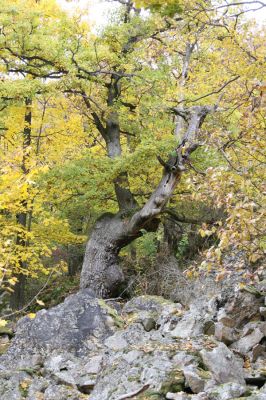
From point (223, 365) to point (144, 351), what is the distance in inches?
57.8

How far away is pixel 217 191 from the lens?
5434mm

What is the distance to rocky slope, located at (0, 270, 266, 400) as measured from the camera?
5176 millimetres

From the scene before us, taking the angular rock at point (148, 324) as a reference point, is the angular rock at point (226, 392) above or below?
above

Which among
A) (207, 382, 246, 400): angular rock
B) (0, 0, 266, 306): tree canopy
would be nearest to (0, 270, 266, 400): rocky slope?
(207, 382, 246, 400): angular rock

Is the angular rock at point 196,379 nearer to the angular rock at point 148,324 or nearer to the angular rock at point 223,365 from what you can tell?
the angular rock at point 223,365

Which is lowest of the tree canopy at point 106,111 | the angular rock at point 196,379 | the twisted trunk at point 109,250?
the angular rock at point 196,379

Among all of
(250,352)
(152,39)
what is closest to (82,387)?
(250,352)

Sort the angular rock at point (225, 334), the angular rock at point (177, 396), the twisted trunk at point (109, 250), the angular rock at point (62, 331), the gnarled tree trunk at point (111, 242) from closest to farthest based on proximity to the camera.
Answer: the angular rock at point (177, 396) < the angular rock at point (225, 334) < the angular rock at point (62, 331) < the gnarled tree trunk at point (111, 242) < the twisted trunk at point (109, 250)

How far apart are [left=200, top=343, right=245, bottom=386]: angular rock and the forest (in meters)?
0.02

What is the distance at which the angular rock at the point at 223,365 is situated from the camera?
16.9 ft

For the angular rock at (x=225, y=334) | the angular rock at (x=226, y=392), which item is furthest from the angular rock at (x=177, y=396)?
the angular rock at (x=225, y=334)

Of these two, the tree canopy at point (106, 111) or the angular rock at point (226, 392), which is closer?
the angular rock at point (226, 392)

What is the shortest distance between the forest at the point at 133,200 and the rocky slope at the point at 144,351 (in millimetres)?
24

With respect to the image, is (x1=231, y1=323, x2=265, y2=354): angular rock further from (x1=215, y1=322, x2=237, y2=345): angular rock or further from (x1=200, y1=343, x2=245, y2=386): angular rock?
(x1=200, y1=343, x2=245, y2=386): angular rock
